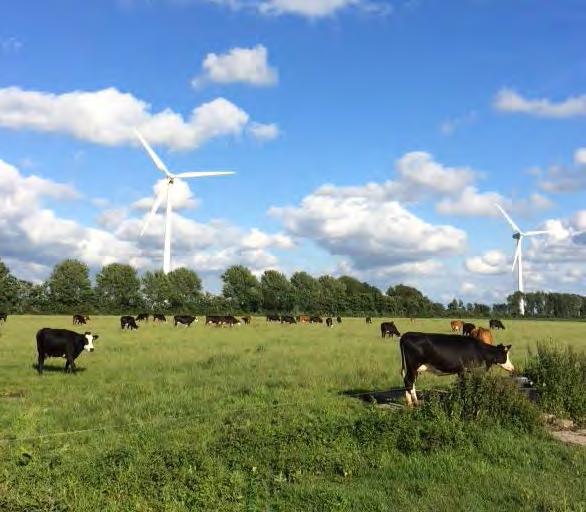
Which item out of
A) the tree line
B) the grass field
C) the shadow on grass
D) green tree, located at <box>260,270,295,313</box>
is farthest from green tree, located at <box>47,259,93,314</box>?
the grass field

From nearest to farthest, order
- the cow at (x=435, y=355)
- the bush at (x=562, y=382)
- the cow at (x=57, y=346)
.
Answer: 1. the bush at (x=562, y=382)
2. the cow at (x=435, y=355)
3. the cow at (x=57, y=346)

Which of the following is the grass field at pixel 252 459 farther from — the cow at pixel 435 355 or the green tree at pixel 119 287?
the green tree at pixel 119 287

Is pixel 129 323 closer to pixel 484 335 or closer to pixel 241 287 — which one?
pixel 484 335

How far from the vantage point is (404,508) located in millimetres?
7238

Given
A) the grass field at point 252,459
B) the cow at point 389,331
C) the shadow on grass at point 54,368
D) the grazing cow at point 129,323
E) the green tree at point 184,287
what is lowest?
the grass field at point 252,459

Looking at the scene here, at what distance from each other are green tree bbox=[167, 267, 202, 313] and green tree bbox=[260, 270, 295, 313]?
524 inches

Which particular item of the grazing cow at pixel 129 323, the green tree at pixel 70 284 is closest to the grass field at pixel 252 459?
the grazing cow at pixel 129 323

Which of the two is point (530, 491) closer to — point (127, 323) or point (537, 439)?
point (537, 439)

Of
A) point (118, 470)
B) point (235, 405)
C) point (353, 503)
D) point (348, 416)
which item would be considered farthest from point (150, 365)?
point (353, 503)

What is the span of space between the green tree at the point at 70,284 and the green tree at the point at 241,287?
87.5 ft

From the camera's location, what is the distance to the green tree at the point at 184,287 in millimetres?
118875

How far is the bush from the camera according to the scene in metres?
12.2

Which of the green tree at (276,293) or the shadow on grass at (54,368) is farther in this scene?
the green tree at (276,293)

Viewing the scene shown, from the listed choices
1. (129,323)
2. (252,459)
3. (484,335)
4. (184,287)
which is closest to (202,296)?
(184,287)
